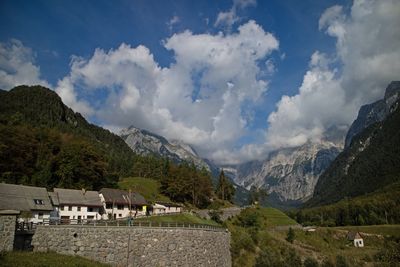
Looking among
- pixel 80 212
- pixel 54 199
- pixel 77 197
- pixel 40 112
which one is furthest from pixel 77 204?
pixel 40 112

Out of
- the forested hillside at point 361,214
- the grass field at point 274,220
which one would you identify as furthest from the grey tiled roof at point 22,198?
the forested hillside at point 361,214

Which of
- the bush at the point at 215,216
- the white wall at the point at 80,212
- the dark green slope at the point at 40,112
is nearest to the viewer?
the white wall at the point at 80,212

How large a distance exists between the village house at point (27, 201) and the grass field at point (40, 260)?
801 inches

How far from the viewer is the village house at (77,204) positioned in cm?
6184

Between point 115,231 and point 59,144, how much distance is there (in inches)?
2717

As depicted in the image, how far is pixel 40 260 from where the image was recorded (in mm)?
25078

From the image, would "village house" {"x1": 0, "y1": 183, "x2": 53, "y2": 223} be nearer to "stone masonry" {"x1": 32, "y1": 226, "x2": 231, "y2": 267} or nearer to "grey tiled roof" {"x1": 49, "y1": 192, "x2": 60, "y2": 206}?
"grey tiled roof" {"x1": 49, "y1": 192, "x2": 60, "y2": 206}

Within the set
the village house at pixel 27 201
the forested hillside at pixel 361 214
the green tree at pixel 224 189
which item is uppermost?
the green tree at pixel 224 189

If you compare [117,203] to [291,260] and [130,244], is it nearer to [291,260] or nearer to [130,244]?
[291,260]

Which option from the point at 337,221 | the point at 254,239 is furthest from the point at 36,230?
the point at 337,221

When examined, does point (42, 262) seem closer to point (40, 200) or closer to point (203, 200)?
point (40, 200)

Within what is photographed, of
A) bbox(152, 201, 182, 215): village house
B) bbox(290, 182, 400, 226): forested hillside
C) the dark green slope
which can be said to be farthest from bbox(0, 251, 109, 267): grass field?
bbox(290, 182, 400, 226): forested hillside

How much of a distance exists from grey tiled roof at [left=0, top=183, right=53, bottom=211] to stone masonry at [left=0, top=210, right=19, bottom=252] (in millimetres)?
21823

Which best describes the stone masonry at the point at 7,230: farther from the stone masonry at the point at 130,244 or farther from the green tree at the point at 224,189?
the green tree at the point at 224,189
